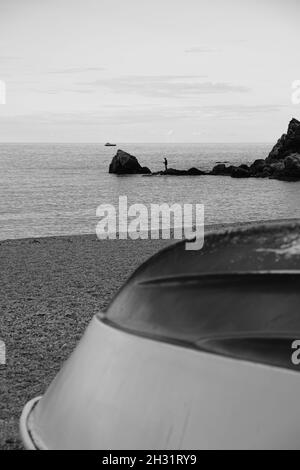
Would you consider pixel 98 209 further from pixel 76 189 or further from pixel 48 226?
pixel 76 189

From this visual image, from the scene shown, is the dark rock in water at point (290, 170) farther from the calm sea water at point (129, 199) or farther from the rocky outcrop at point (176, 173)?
the rocky outcrop at point (176, 173)

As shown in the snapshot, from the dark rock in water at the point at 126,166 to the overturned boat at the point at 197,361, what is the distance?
219 ft

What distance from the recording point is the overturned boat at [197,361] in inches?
72.3

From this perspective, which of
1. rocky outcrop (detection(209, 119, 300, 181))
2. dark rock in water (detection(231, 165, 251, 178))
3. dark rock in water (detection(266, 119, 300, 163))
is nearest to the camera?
rocky outcrop (detection(209, 119, 300, 181))

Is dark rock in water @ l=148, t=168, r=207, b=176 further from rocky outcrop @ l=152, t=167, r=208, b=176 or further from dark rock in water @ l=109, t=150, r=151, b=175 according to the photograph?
dark rock in water @ l=109, t=150, r=151, b=175

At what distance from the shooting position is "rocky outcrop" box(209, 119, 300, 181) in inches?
2296

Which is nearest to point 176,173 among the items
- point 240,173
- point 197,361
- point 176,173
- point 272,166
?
point 176,173

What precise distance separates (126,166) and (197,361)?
227 feet

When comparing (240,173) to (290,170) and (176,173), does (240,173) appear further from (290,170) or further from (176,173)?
(176,173)

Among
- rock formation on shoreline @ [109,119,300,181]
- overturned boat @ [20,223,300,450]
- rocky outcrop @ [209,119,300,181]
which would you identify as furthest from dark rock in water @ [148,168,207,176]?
overturned boat @ [20,223,300,450]

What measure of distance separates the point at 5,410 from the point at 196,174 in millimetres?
66364

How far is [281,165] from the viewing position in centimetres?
6156

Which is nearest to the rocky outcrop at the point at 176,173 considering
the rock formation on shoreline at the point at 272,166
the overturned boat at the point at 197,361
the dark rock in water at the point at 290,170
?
the rock formation on shoreline at the point at 272,166

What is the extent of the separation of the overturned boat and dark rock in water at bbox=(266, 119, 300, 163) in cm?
6290
